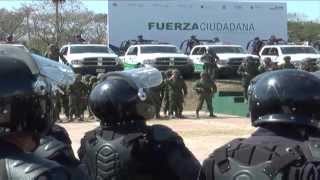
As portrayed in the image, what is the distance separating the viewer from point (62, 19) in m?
56.5

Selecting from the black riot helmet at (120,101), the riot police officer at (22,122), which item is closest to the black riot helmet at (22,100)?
the riot police officer at (22,122)

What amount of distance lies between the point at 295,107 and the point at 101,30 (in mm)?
57907

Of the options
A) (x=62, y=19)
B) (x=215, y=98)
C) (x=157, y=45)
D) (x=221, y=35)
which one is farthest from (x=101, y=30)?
(x=215, y=98)

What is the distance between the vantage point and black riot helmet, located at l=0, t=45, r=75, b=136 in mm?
2758

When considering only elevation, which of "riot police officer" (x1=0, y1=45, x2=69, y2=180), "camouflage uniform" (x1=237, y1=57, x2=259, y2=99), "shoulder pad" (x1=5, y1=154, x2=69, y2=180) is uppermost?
"riot police officer" (x1=0, y1=45, x2=69, y2=180)

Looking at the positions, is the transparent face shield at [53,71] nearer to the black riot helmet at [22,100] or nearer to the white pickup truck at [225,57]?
the black riot helmet at [22,100]

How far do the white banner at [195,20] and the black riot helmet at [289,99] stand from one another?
31657 millimetres

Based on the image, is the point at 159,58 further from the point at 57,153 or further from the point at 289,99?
the point at 289,99

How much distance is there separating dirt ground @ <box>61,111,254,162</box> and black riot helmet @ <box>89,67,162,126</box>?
336 inches

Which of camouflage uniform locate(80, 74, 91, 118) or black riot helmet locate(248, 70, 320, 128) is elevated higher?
black riot helmet locate(248, 70, 320, 128)

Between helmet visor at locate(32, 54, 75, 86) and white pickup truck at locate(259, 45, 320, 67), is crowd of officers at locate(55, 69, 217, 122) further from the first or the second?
helmet visor at locate(32, 54, 75, 86)

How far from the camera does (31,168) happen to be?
261 centimetres

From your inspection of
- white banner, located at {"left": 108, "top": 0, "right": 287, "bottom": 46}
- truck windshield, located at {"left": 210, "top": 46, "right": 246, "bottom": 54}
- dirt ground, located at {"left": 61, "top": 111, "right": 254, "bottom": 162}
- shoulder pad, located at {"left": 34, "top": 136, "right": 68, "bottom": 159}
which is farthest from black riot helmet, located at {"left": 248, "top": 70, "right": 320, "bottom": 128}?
white banner, located at {"left": 108, "top": 0, "right": 287, "bottom": 46}

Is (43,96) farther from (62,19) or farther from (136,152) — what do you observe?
(62,19)
